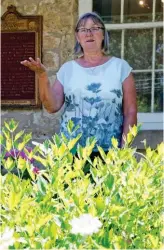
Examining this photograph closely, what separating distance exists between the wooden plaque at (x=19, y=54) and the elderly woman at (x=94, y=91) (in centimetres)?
179

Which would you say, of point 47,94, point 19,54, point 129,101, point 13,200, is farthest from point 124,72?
point 19,54

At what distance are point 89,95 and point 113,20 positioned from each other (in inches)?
79.6

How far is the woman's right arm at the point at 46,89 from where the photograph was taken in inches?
77.3

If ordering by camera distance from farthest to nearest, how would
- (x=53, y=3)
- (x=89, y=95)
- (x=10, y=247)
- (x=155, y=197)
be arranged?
(x=53, y=3), (x=89, y=95), (x=155, y=197), (x=10, y=247)

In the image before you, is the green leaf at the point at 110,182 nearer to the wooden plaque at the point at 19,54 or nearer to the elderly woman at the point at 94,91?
the elderly woman at the point at 94,91

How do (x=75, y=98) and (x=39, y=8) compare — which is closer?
(x=75, y=98)

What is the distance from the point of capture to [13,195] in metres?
0.96

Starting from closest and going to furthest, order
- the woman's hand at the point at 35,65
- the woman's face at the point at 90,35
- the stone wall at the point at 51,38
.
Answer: the woman's hand at the point at 35,65, the woman's face at the point at 90,35, the stone wall at the point at 51,38

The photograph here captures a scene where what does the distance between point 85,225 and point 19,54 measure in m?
3.19

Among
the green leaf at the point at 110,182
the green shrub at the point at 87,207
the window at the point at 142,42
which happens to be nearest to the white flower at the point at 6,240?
the green shrub at the point at 87,207

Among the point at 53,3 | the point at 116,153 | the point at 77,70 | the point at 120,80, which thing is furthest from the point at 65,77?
the point at 53,3

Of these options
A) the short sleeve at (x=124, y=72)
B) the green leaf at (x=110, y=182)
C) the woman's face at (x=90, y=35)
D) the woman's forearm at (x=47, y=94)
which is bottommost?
the green leaf at (x=110, y=182)

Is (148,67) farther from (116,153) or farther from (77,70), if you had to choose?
(116,153)

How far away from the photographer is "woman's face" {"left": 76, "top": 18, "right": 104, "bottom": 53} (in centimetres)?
208
